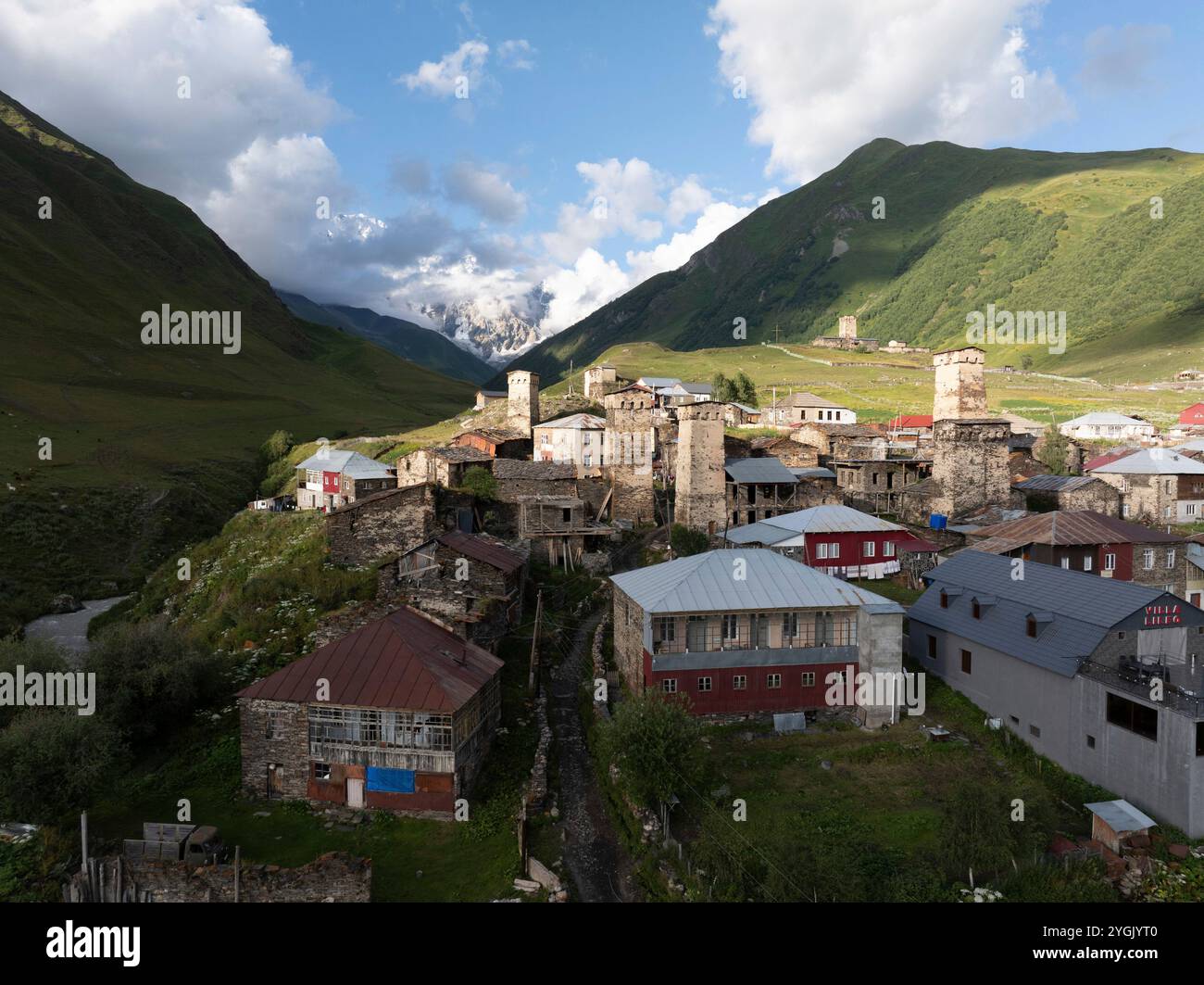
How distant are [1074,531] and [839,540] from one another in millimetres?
12098

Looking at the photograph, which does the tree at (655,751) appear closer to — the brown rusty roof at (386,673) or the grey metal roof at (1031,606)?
the brown rusty roof at (386,673)

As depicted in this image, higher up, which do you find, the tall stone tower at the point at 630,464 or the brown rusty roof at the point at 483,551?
the tall stone tower at the point at 630,464

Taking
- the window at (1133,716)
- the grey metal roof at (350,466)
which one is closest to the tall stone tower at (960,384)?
the window at (1133,716)

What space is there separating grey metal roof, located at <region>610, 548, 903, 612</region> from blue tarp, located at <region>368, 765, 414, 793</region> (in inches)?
384

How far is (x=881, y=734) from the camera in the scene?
2536 centimetres

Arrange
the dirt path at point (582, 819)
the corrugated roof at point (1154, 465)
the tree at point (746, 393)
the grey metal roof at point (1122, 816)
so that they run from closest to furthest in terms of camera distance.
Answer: the dirt path at point (582, 819) < the grey metal roof at point (1122, 816) < the corrugated roof at point (1154, 465) < the tree at point (746, 393)

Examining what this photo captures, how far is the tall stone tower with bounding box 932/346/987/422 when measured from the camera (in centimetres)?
6112

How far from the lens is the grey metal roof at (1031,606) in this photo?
2342cm

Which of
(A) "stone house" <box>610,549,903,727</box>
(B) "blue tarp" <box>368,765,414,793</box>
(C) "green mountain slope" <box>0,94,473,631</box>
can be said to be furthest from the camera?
(C) "green mountain slope" <box>0,94,473,631</box>

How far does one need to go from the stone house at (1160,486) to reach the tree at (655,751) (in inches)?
1964

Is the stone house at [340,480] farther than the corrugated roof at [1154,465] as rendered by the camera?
No

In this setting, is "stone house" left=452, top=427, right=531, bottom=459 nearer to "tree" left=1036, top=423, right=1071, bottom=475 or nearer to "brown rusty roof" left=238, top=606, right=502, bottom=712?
"brown rusty roof" left=238, top=606, right=502, bottom=712

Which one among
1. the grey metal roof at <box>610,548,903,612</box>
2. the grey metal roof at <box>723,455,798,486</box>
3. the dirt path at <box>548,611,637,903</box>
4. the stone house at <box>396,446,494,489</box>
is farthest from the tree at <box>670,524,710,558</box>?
the dirt path at <box>548,611,637,903</box>

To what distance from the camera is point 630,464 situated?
2243 inches
